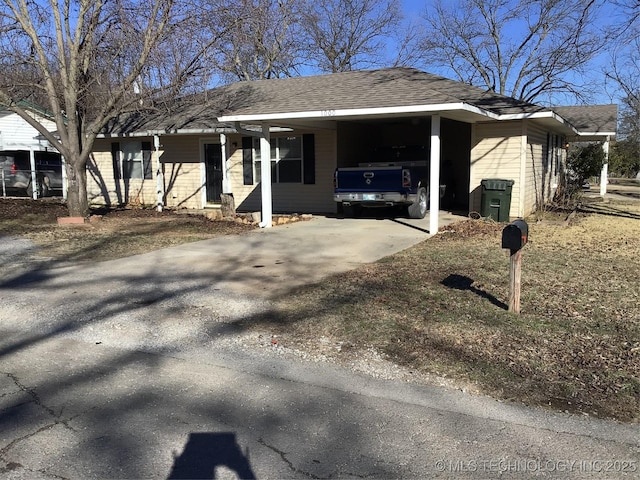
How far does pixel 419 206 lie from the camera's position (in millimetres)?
14156

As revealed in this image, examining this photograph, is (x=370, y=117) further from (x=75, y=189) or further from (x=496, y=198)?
(x=75, y=189)

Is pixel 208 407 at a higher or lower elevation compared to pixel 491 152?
lower

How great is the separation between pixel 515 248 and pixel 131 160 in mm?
16523

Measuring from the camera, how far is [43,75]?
12664mm

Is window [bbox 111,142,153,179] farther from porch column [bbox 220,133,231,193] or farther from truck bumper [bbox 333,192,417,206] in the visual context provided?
truck bumper [bbox 333,192,417,206]

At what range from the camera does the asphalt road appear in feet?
9.90

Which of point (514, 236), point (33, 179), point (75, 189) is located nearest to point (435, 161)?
point (514, 236)

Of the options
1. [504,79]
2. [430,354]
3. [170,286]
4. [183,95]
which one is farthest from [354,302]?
[504,79]

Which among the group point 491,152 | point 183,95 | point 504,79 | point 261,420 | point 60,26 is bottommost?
Answer: point 261,420

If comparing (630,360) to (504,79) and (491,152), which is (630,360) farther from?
(504,79)

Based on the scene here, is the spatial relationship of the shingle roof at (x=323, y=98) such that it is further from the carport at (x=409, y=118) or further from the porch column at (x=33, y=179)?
the porch column at (x=33, y=179)

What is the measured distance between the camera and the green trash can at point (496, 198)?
13.7 m

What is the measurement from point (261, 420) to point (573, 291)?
4.78 m

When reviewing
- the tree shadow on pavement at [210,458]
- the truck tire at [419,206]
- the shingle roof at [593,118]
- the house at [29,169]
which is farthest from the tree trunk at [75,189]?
the shingle roof at [593,118]
